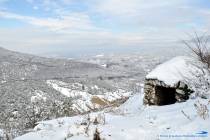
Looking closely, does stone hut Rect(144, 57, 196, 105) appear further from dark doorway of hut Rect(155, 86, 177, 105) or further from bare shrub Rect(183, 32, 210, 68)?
bare shrub Rect(183, 32, 210, 68)

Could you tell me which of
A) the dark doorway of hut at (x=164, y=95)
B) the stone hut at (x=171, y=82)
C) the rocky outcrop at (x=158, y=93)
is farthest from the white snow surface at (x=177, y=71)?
the dark doorway of hut at (x=164, y=95)

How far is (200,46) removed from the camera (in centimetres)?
969

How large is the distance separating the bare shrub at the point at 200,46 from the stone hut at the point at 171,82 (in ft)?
6.11

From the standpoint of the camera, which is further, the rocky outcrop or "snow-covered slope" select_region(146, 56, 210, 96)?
the rocky outcrop

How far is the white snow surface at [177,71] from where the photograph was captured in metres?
12.5

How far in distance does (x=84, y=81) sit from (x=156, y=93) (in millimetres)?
183591

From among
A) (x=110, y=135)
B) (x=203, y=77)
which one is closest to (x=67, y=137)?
(x=110, y=135)

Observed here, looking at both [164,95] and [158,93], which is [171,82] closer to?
[158,93]

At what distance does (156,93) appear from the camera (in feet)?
46.5

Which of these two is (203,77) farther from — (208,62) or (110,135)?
(110,135)

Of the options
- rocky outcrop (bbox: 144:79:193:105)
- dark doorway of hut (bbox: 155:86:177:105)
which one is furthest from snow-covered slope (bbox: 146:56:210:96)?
dark doorway of hut (bbox: 155:86:177:105)

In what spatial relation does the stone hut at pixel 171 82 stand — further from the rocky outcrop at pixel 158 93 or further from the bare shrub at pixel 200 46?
the bare shrub at pixel 200 46

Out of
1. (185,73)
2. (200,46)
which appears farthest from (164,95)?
(200,46)

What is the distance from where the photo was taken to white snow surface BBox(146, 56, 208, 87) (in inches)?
491
